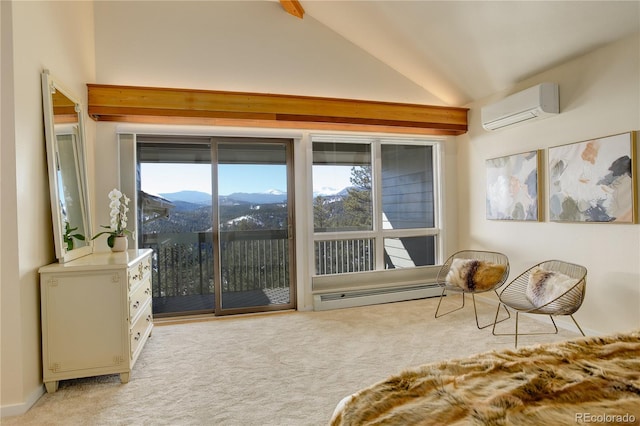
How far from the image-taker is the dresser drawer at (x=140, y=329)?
2.54 meters

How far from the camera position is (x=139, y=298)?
9.21 feet

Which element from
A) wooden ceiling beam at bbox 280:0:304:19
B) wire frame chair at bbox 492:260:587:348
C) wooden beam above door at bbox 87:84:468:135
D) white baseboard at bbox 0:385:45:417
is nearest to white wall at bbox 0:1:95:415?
white baseboard at bbox 0:385:45:417

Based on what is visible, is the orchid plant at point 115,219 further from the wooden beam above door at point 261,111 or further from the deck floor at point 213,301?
the deck floor at point 213,301

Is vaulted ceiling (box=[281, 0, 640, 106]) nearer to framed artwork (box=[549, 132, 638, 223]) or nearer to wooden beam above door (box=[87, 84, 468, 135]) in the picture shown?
wooden beam above door (box=[87, 84, 468, 135])

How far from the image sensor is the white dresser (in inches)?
90.1

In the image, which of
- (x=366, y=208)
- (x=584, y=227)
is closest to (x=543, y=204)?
(x=584, y=227)

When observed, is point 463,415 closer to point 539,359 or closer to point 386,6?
point 539,359

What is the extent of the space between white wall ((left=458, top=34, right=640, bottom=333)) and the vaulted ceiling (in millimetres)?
204

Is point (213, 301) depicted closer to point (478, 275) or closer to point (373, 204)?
point (373, 204)

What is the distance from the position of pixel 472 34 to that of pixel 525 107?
2.99 feet

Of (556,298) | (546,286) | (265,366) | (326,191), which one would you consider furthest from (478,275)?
(265,366)

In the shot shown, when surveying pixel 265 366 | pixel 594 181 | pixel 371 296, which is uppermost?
pixel 594 181

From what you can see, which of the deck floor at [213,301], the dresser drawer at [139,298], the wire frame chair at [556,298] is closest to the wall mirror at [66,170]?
the dresser drawer at [139,298]

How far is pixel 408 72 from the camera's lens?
4.33 m
